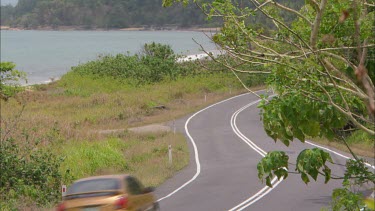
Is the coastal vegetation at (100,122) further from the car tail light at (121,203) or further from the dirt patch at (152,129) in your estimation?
the car tail light at (121,203)

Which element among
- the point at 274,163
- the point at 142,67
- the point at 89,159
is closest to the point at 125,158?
the point at 89,159

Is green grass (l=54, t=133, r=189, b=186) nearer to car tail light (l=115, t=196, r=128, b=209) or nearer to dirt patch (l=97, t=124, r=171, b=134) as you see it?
dirt patch (l=97, t=124, r=171, b=134)

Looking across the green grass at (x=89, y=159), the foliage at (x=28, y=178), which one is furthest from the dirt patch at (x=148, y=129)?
the foliage at (x=28, y=178)

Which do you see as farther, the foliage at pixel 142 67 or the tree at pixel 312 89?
the foliage at pixel 142 67

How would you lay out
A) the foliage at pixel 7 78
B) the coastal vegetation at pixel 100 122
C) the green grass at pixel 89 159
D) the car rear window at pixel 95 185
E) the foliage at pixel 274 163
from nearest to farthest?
the foliage at pixel 274 163 < the car rear window at pixel 95 185 < the coastal vegetation at pixel 100 122 < the green grass at pixel 89 159 < the foliage at pixel 7 78

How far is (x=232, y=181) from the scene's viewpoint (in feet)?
79.8

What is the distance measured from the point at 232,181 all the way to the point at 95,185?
37.8 feet

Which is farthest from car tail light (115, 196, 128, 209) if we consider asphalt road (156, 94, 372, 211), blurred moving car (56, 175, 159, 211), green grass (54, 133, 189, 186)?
green grass (54, 133, 189, 186)

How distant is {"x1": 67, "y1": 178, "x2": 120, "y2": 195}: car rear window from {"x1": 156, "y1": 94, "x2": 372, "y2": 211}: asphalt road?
6.09m

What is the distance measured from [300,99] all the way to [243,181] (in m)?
17.2

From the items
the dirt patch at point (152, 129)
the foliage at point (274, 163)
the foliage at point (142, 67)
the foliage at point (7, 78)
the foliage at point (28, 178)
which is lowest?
the foliage at point (142, 67)

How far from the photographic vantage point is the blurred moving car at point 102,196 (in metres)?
12.7

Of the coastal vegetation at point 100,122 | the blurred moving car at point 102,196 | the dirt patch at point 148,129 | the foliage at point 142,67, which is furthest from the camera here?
the foliage at point 142,67

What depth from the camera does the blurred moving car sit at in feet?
41.8
